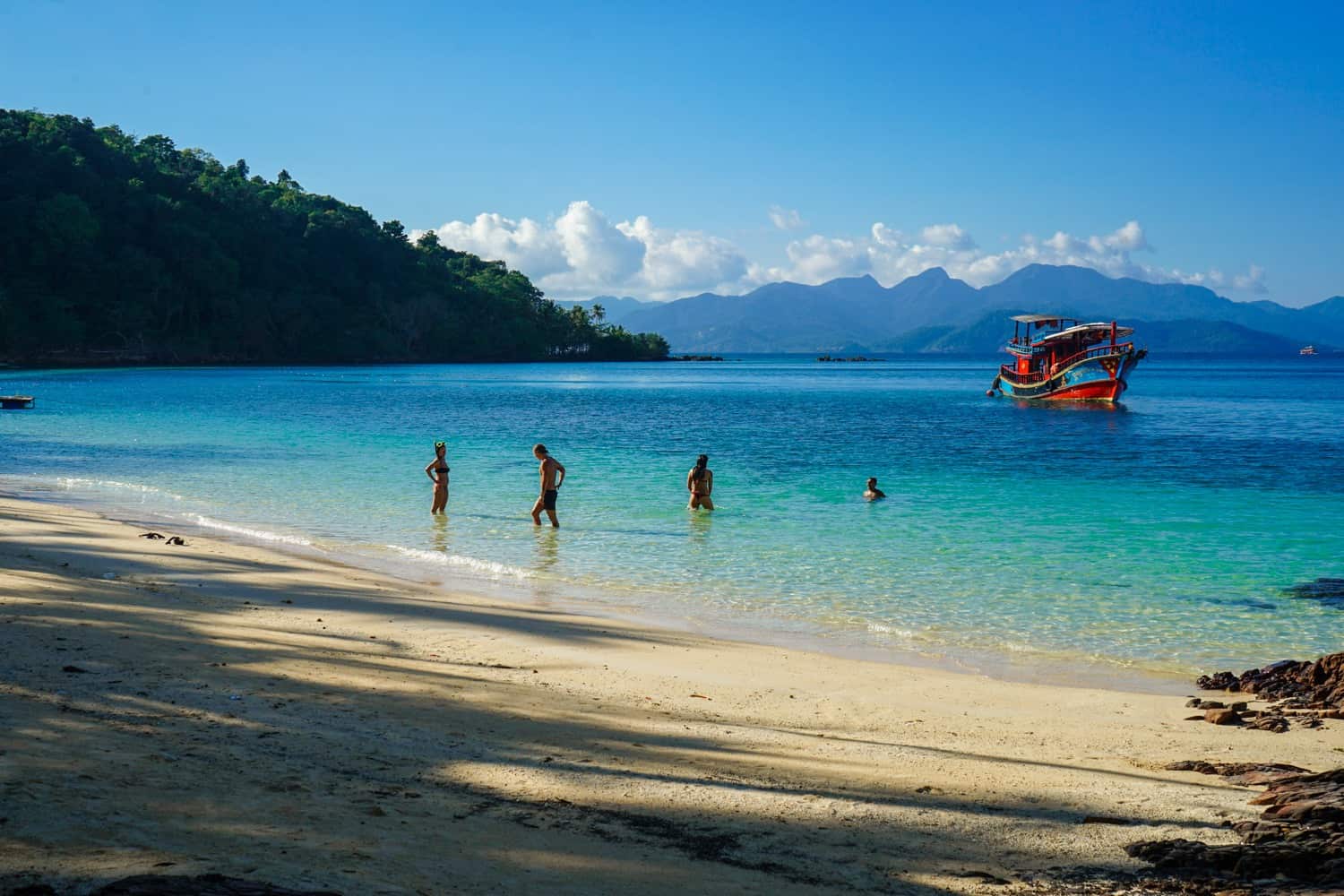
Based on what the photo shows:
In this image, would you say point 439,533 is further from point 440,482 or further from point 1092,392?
point 1092,392

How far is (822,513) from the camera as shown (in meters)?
20.8

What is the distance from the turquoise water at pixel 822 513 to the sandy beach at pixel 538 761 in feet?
10.2

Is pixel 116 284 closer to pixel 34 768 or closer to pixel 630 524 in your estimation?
pixel 630 524

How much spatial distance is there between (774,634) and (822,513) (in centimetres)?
955

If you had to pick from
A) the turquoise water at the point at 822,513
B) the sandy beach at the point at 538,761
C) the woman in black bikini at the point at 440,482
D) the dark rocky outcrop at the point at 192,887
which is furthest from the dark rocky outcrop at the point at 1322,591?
the woman in black bikini at the point at 440,482

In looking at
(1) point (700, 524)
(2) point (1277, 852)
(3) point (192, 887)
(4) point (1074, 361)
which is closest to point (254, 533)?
(1) point (700, 524)

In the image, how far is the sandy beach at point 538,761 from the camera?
13.7 ft

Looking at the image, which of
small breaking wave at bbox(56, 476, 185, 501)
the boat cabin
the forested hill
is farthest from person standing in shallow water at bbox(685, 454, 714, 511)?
the forested hill

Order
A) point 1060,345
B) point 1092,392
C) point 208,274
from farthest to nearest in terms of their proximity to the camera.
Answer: point 208,274 < point 1060,345 < point 1092,392

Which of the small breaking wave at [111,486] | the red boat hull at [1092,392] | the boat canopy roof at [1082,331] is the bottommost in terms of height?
the small breaking wave at [111,486]

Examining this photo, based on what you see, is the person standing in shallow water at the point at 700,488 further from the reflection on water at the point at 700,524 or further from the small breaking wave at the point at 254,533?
the small breaking wave at the point at 254,533

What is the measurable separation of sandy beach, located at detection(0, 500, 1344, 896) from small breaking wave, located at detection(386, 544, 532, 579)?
14.4ft

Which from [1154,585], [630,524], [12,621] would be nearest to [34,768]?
[12,621]

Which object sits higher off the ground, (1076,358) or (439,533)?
(1076,358)
